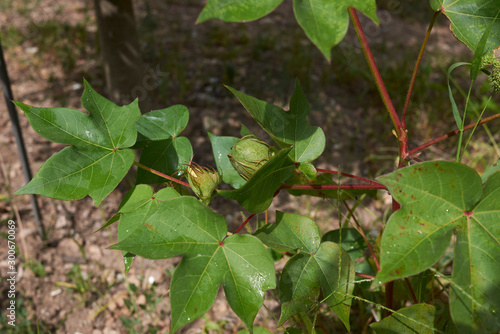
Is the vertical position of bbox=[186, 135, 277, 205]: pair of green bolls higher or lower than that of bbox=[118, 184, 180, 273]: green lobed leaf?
higher

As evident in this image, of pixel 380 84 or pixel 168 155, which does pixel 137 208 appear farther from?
pixel 380 84

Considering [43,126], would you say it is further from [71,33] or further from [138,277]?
[71,33]

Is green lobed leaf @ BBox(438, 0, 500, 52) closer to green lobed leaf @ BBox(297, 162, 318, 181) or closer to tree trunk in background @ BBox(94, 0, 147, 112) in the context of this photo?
green lobed leaf @ BBox(297, 162, 318, 181)

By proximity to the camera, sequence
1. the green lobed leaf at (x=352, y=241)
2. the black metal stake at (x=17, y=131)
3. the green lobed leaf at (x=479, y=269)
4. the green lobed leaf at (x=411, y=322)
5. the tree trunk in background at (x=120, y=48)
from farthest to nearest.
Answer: the tree trunk in background at (x=120, y=48)
the black metal stake at (x=17, y=131)
the green lobed leaf at (x=352, y=241)
the green lobed leaf at (x=411, y=322)
the green lobed leaf at (x=479, y=269)

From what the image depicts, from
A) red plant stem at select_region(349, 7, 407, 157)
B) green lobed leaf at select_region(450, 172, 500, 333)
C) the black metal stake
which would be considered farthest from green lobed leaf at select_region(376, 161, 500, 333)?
the black metal stake

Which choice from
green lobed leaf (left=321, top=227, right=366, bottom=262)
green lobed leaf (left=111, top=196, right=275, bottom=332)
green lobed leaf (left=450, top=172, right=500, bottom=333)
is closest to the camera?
green lobed leaf (left=450, top=172, right=500, bottom=333)

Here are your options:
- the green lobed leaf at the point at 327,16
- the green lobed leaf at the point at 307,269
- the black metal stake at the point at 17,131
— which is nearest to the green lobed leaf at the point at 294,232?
the green lobed leaf at the point at 307,269

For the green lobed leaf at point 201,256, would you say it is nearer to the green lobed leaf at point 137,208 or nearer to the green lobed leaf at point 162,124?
the green lobed leaf at point 137,208

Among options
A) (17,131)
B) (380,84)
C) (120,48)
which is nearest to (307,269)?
(380,84)
